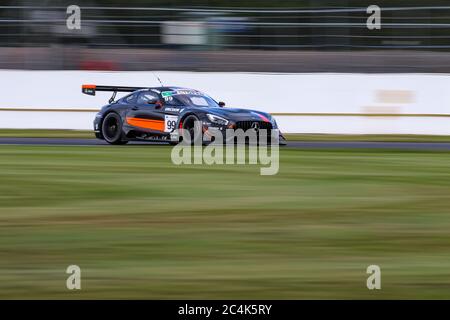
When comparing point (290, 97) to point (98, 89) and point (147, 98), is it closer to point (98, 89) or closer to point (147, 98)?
point (147, 98)

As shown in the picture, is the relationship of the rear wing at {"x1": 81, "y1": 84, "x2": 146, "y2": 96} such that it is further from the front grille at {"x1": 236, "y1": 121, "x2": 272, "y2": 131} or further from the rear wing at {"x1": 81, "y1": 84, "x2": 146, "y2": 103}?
the front grille at {"x1": 236, "y1": 121, "x2": 272, "y2": 131}

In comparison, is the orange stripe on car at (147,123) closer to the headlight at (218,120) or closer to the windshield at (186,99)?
the windshield at (186,99)

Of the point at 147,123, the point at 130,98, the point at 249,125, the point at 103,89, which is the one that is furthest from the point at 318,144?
the point at 103,89

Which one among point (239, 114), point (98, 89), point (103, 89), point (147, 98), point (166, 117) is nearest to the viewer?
point (239, 114)

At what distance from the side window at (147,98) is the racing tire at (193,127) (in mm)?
972

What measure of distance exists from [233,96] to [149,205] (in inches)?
383

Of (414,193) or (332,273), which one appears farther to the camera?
(414,193)

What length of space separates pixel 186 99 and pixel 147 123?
78cm

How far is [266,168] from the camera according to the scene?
12406 mm

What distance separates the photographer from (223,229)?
8094 millimetres

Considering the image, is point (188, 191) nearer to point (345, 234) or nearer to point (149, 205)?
point (149, 205)

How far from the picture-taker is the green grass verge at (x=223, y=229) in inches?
247

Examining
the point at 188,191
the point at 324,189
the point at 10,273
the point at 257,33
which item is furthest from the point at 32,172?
the point at 257,33

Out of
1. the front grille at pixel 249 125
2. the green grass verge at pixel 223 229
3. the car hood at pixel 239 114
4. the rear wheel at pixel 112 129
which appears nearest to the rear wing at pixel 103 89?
the rear wheel at pixel 112 129
